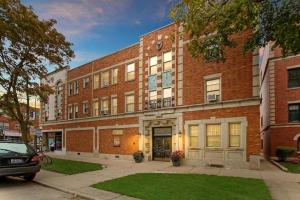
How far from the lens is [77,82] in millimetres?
38125

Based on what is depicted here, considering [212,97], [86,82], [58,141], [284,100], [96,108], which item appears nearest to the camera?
[212,97]

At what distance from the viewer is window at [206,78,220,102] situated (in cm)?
2259

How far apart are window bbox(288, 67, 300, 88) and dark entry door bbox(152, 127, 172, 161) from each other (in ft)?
42.7

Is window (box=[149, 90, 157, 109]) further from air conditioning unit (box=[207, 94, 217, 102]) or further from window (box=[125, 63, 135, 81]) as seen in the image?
air conditioning unit (box=[207, 94, 217, 102])

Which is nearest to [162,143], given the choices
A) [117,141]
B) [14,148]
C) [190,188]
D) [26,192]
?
[117,141]

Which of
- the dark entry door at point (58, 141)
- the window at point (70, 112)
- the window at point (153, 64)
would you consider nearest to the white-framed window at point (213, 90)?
the window at point (153, 64)

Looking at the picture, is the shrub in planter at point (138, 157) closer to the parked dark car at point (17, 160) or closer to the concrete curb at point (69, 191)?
the concrete curb at point (69, 191)

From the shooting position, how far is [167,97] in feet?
85.0

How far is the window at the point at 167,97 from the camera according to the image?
84.1ft

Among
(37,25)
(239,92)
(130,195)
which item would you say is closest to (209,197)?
(130,195)

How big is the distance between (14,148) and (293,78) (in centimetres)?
2547

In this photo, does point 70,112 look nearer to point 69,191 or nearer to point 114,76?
point 114,76

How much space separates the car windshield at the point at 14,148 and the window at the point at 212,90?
508 inches

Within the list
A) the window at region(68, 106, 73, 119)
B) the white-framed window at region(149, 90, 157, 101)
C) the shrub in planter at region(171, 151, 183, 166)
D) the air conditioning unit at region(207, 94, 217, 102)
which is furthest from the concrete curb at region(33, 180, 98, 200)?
the window at region(68, 106, 73, 119)
